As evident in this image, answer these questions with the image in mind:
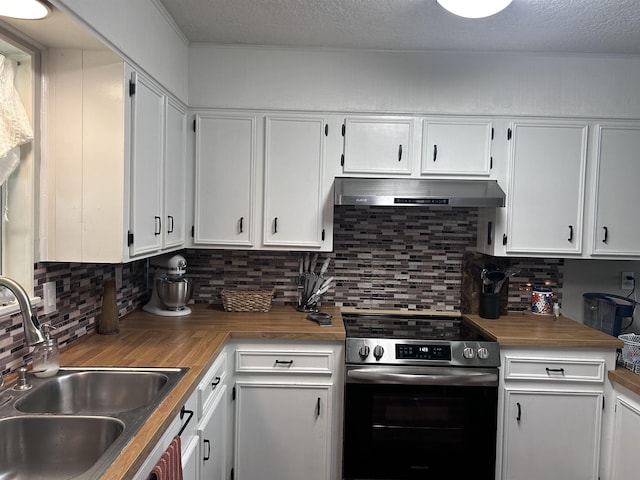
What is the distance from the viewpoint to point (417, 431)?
2.40m

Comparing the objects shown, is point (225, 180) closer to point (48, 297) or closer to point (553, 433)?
point (48, 297)

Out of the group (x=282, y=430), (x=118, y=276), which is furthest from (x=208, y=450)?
(x=118, y=276)

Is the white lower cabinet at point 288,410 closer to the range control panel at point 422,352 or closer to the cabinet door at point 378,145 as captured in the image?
the range control panel at point 422,352

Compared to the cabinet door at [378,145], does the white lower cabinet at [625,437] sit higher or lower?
lower

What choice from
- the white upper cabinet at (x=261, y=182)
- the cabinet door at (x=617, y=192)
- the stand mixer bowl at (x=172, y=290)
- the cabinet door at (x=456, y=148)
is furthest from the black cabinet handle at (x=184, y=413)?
the cabinet door at (x=617, y=192)

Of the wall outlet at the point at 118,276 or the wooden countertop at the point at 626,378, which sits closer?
the wooden countertop at the point at 626,378

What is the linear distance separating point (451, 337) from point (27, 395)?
6.42ft

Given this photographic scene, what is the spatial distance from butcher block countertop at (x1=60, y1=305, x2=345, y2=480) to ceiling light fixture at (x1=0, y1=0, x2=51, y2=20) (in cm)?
120

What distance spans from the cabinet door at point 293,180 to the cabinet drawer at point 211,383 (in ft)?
2.59

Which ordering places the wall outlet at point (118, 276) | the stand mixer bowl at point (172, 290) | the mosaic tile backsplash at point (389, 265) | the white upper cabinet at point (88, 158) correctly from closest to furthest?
the white upper cabinet at point (88, 158), the wall outlet at point (118, 276), the stand mixer bowl at point (172, 290), the mosaic tile backsplash at point (389, 265)

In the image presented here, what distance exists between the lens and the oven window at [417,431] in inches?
94.4

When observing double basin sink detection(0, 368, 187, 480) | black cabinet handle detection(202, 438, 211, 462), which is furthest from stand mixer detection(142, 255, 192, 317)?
double basin sink detection(0, 368, 187, 480)

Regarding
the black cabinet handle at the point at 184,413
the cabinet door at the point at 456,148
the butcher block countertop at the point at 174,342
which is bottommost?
the black cabinet handle at the point at 184,413

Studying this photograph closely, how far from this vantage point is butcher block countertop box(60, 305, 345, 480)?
4.24 ft
